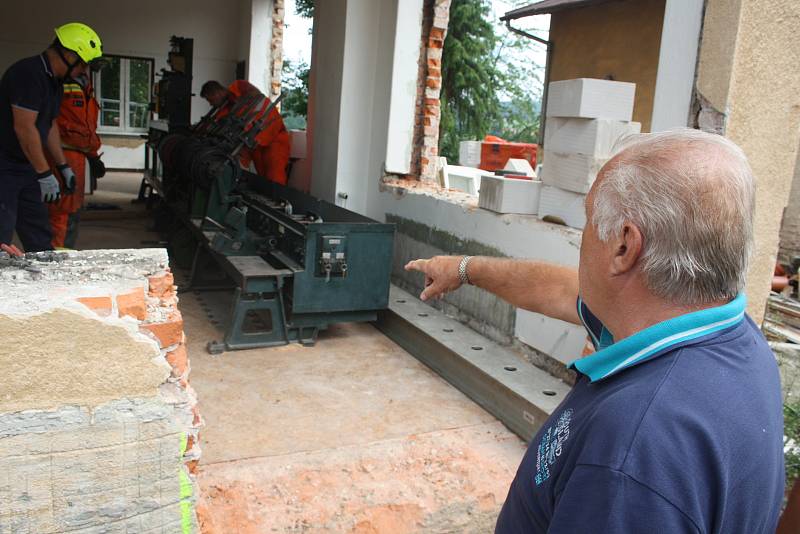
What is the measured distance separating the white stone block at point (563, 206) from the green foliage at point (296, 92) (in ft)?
42.8

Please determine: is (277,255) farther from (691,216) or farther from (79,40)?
(691,216)

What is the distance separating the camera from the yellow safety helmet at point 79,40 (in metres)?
4.17

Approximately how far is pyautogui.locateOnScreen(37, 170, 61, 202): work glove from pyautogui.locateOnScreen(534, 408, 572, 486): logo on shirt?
400 cm

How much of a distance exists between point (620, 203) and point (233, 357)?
3692mm

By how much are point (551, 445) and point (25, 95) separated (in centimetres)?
394

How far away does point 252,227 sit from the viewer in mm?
5797

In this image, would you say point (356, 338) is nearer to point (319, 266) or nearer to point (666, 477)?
point (319, 266)

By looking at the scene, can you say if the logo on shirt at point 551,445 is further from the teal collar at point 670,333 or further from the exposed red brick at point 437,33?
the exposed red brick at point 437,33

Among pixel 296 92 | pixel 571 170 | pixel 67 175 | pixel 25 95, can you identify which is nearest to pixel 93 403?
pixel 571 170

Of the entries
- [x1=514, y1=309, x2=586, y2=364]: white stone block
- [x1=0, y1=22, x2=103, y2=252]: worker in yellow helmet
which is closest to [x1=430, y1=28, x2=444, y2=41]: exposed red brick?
[x1=0, y1=22, x2=103, y2=252]: worker in yellow helmet

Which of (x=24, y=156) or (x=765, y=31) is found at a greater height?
(x=765, y=31)

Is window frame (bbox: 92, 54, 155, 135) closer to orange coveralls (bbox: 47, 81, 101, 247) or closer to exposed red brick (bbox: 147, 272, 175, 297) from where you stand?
orange coveralls (bbox: 47, 81, 101, 247)

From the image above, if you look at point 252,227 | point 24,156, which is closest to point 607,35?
point 252,227

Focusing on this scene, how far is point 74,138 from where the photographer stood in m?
5.66
